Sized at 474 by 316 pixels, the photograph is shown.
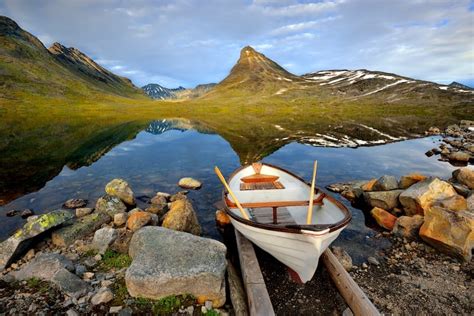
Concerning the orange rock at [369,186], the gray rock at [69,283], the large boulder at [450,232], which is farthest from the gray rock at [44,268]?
the orange rock at [369,186]

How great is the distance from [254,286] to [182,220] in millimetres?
6081

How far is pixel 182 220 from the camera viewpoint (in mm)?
13719

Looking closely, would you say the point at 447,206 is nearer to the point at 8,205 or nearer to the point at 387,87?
the point at 8,205

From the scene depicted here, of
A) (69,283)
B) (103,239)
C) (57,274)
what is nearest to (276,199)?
(103,239)

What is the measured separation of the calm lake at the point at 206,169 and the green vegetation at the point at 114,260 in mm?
4684

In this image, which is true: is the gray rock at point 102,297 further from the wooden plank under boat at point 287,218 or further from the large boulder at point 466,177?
the large boulder at point 466,177

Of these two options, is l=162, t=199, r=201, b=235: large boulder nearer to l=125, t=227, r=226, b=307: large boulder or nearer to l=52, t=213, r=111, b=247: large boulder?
l=52, t=213, r=111, b=247: large boulder

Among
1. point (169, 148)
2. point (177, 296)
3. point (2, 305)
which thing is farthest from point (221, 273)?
point (169, 148)

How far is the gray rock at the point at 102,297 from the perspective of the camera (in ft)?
27.8

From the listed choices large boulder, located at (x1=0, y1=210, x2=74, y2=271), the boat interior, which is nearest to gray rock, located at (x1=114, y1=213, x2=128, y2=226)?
large boulder, located at (x1=0, y1=210, x2=74, y2=271)

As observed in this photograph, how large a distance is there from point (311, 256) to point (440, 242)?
6787mm


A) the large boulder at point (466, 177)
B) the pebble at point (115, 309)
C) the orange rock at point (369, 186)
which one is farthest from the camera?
the orange rock at point (369, 186)

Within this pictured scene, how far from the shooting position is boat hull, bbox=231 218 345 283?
29.1 ft

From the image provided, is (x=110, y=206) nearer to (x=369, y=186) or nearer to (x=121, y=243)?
(x=121, y=243)
